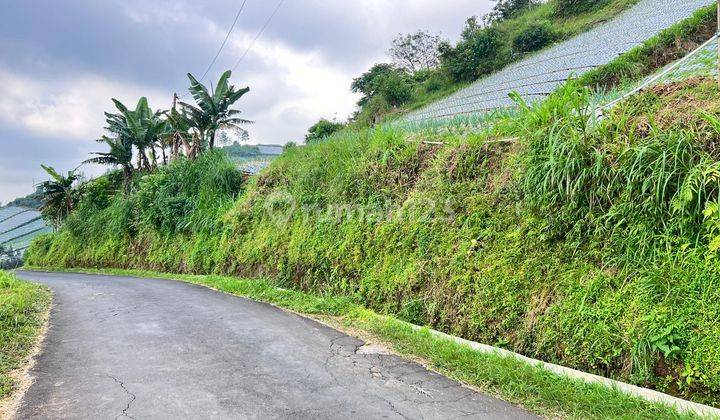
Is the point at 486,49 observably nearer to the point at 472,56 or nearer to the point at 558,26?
the point at 472,56

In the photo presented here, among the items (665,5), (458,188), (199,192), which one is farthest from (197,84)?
(665,5)

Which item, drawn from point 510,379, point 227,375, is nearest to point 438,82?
point 510,379

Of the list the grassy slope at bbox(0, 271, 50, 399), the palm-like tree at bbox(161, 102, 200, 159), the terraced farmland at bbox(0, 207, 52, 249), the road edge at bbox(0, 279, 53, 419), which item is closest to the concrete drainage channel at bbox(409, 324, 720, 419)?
the road edge at bbox(0, 279, 53, 419)

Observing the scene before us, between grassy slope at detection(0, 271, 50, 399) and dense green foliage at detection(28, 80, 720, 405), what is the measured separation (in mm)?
4275

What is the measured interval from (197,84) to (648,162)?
1956cm

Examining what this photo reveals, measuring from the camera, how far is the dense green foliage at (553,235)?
3.75 meters

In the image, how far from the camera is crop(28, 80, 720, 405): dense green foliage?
375cm

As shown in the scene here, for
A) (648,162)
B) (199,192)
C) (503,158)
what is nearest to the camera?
(648,162)

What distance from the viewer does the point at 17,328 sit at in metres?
5.78

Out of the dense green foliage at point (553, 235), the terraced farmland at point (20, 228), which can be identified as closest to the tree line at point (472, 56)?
the dense green foliage at point (553, 235)

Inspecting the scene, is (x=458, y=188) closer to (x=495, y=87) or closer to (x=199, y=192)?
(x=199, y=192)

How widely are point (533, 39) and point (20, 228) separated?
45.4m

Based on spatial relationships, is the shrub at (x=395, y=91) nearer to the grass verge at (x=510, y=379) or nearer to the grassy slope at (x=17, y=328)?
the grassy slope at (x=17, y=328)

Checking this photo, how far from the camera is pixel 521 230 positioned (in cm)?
530
